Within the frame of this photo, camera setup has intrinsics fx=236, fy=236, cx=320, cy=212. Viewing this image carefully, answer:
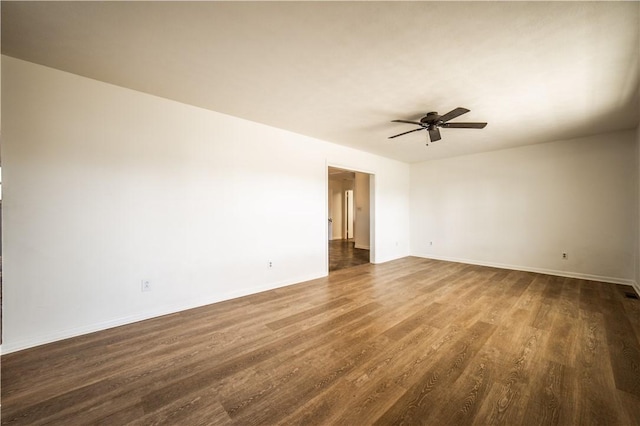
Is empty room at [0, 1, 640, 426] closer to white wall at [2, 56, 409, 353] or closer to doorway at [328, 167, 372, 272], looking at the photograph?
white wall at [2, 56, 409, 353]

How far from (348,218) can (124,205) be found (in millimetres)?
8461

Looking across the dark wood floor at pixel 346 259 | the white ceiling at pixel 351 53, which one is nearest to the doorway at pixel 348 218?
the dark wood floor at pixel 346 259

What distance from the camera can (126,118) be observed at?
2574mm

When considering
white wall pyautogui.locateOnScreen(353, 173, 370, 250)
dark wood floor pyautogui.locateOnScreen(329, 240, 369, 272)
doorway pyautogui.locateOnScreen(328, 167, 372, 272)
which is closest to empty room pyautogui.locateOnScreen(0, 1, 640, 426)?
dark wood floor pyautogui.locateOnScreen(329, 240, 369, 272)

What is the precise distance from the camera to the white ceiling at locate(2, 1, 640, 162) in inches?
62.6

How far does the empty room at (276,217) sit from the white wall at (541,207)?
0.05 m

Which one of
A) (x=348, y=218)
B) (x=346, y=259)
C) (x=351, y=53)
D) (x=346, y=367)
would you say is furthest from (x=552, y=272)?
(x=348, y=218)

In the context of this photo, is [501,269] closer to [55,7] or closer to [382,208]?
[382,208]

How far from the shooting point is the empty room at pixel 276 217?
157 cm

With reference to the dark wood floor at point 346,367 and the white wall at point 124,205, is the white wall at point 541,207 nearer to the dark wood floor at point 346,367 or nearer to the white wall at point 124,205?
the dark wood floor at point 346,367

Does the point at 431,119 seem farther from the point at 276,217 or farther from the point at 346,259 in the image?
the point at 346,259

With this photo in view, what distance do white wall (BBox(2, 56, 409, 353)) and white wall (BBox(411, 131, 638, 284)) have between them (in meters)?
4.20

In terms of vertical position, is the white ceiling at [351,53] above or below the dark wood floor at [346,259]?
above

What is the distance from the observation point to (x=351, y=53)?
2.00 m
